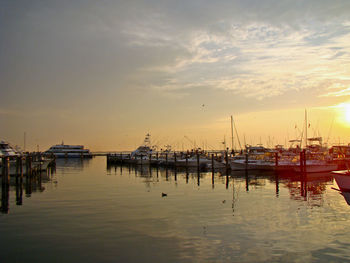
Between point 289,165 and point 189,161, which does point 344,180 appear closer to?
point 289,165

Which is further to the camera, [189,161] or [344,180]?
[189,161]

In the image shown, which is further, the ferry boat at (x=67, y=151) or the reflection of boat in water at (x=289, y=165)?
the ferry boat at (x=67, y=151)

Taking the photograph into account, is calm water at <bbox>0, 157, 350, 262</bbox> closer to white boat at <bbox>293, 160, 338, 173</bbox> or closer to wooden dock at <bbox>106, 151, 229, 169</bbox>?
white boat at <bbox>293, 160, 338, 173</bbox>

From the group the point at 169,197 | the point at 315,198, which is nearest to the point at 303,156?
the point at 315,198

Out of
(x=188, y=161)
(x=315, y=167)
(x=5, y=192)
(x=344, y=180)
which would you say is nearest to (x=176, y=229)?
(x=344, y=180)

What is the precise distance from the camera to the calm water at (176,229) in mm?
13648

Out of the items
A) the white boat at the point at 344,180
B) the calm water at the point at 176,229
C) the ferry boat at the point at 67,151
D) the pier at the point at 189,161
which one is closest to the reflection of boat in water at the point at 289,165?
the pier at the point at 189,161

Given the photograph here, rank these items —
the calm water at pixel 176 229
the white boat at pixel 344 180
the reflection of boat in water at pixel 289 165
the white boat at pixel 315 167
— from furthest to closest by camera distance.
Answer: the reflection of boat in water at pixel 289 165 < the white boat at pixel 315 167 < the white boat at pixel 344 180 < the calm water at pixel 176 229

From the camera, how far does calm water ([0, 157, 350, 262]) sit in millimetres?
13648

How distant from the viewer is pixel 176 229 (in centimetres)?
1762

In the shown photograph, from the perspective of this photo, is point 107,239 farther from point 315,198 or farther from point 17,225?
point 315,198

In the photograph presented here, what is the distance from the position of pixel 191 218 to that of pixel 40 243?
8.88 m

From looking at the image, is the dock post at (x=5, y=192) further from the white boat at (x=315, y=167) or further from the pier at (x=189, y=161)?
the white boat at (x=315, y=167)

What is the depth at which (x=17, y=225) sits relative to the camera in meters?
18.9
